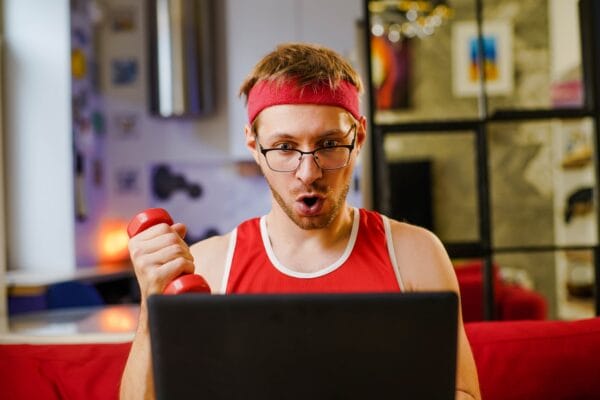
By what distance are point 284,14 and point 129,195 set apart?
1.73m

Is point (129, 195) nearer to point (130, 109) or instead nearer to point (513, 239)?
point (130, 109)

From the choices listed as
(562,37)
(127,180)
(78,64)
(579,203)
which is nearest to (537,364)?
(78,64)

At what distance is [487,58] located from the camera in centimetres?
624

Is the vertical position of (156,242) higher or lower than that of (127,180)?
lower

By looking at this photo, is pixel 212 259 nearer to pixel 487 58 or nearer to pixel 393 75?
→ pixel 393 75

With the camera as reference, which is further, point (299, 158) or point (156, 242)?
point (299, 158)

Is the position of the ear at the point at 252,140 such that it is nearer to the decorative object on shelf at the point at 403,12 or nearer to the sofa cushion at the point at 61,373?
the sofa cushion at the point at 61,373

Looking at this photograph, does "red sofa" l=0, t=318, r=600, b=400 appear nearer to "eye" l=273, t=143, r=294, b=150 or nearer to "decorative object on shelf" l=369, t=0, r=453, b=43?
"eye" l=273, t=143, r=294, b=150

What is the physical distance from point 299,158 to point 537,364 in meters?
0.78

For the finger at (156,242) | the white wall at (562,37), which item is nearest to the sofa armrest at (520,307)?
the white wall at (562,37)

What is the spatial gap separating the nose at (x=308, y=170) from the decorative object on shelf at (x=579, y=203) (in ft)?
16.3

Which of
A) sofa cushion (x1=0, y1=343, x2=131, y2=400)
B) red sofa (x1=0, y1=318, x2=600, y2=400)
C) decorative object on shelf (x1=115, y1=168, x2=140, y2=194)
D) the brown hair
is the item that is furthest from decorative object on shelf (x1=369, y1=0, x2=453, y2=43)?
sofa cushion (x1=0, y1=343, x2=131, y2=400)

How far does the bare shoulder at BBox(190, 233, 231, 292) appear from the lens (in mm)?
1390

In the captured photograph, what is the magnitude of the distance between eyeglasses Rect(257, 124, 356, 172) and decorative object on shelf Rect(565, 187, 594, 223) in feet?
16.1
